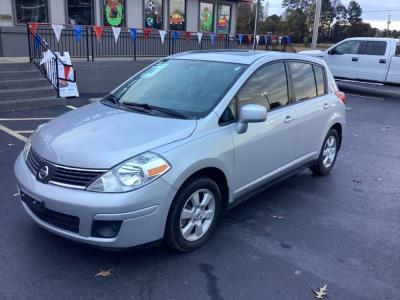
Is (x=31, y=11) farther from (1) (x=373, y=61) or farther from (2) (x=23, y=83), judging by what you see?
(1) (x=373, y=61)

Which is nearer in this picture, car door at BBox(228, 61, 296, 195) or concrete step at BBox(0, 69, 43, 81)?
car door at BBox(228, 61, 296, 195)

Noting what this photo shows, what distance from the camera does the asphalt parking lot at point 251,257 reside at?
9.97 ft

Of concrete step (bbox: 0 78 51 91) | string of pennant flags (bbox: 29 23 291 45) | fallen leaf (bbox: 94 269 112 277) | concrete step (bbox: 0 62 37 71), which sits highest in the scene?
A: string of pennant flags (bbox: 29 23 291 45)

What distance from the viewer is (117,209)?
288cm

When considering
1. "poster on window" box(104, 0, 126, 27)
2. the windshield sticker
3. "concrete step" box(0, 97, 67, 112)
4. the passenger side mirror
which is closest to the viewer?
the passenger side mirror

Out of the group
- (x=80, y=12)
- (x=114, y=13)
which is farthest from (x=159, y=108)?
(x=114, y=13)

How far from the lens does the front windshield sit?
150 inches

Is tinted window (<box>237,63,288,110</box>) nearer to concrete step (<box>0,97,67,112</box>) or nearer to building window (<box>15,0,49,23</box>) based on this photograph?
concrete step (<box>0,97,67,112</box>)

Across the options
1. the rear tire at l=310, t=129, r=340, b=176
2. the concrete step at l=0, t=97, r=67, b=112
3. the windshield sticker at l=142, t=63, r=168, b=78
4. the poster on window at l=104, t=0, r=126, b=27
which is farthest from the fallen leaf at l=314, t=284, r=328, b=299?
the poster on window at l=104, t=0, r=126, b=27

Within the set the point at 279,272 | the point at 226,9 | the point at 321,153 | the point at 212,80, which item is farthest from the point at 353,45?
the point at 279,272

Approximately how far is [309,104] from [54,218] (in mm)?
3204

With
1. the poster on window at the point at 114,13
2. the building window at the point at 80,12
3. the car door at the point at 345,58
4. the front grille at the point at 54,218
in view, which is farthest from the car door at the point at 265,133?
the poster on window at the point at 114,13

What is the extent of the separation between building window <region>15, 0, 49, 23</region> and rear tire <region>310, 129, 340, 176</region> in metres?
10.9

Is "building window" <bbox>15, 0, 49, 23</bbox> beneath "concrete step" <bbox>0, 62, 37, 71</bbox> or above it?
above
